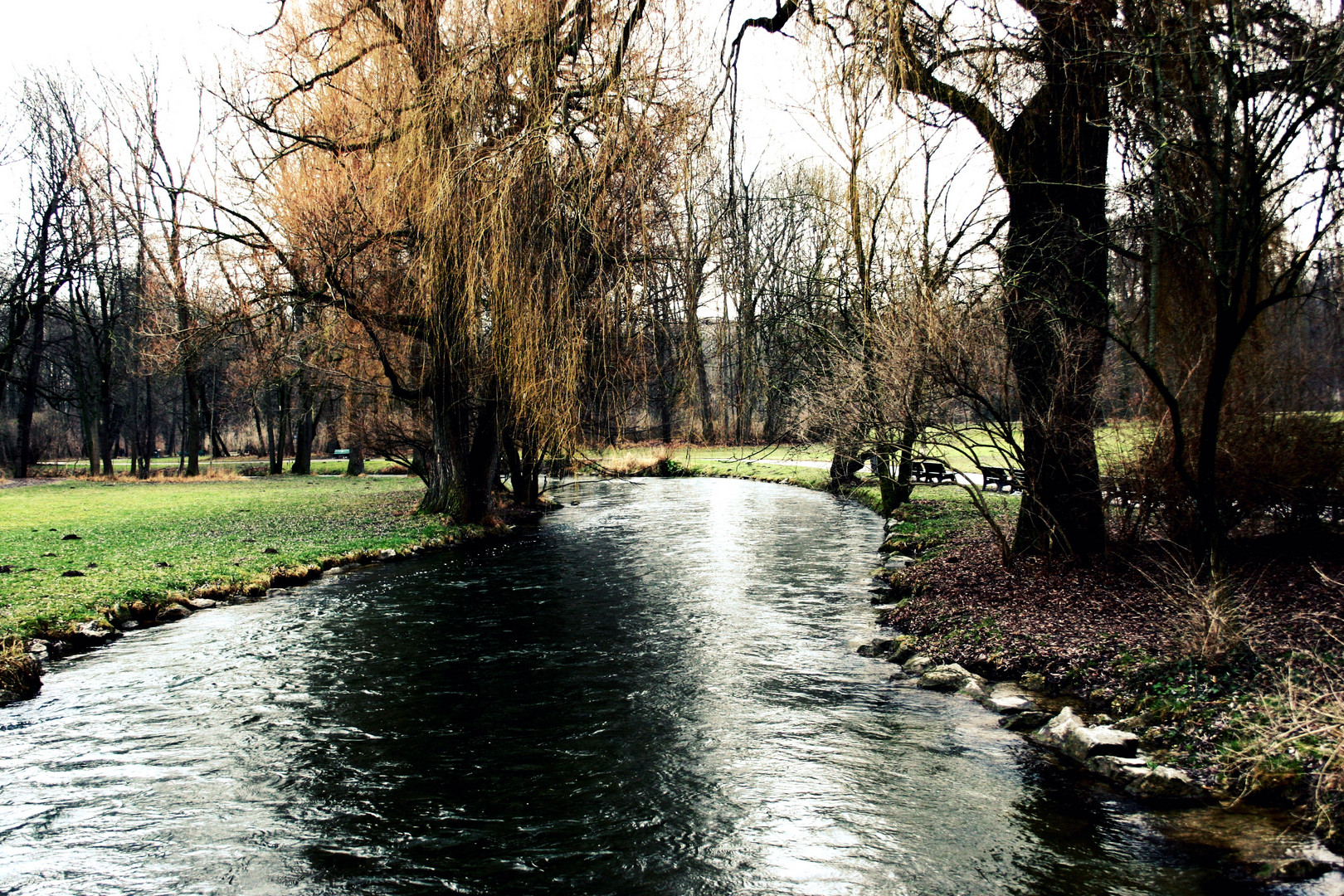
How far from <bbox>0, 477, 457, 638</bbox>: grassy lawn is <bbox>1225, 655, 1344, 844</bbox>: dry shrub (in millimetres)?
10239

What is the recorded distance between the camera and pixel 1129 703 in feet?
18.8

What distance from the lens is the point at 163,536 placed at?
14.5 meters

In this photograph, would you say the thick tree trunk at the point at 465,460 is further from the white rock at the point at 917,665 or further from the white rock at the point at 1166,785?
the white rock at the point at 1166,785

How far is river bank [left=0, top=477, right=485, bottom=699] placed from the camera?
8.40m

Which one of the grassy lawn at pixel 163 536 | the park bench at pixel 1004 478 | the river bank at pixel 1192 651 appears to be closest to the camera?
the river bank at pixel 1192 651

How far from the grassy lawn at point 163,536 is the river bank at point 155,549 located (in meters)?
0.03

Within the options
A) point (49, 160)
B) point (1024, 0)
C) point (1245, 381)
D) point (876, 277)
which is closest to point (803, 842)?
point (1245, 381)

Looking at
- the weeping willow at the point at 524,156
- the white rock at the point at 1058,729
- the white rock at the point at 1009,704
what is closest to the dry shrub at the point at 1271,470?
the white rock at the point at 1009,704

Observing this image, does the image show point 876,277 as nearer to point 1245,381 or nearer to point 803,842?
point 1245,381

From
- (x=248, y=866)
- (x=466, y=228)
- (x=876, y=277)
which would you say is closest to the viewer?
(x=248, y=866)

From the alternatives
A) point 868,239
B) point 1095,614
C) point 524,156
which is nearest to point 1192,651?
point 1095,614

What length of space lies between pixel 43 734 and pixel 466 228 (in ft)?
16.5

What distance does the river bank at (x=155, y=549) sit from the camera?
331 inches

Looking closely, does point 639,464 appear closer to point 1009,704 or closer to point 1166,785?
point 1009,704
